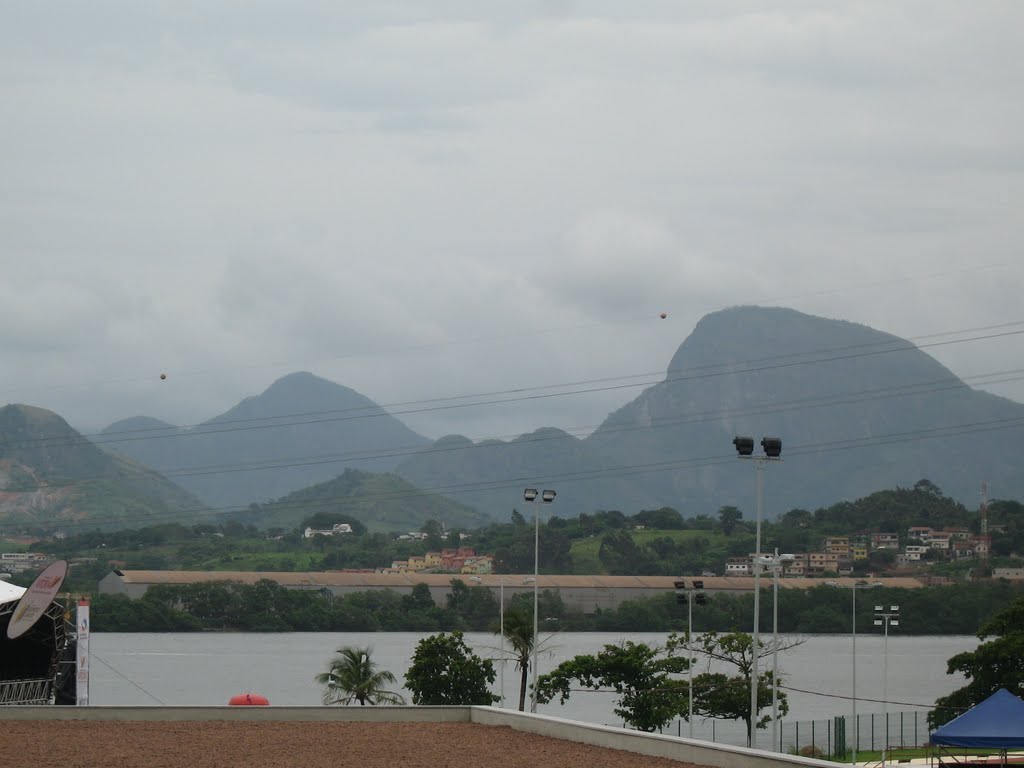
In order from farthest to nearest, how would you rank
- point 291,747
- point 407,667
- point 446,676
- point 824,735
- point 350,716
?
point 407,667, point 824,735, point 446,676, point 350,716, point 291,747

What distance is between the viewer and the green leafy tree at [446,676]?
58.9 metres

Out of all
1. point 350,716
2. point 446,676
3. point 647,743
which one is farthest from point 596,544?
point 647,743

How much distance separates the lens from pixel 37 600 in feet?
148

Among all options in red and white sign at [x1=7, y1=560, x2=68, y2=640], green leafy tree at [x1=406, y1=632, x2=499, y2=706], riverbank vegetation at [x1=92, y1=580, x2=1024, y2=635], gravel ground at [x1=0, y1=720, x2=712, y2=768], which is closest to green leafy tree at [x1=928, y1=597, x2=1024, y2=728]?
green leafy tree at [x1=406, y1=632, x2=499, y2=706]

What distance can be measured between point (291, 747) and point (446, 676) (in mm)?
33831

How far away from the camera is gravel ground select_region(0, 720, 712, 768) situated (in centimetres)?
2355

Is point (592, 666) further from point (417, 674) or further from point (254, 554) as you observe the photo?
point (254, 554)

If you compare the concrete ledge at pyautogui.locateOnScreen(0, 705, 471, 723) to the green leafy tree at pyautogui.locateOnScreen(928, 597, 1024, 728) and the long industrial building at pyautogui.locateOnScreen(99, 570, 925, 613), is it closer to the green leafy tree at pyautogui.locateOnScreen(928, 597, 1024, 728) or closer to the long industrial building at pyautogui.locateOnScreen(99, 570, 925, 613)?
the green leafy tree at pyautogui.locateOnScreen(928, 597, 1024, 728)

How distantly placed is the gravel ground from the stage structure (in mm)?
19354

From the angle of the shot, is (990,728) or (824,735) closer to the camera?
(990,728)

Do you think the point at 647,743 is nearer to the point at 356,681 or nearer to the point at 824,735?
the point at 356,681

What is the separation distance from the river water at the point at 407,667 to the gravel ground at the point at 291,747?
3929cm

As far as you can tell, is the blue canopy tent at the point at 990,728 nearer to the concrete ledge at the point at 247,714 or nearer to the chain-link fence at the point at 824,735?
the concrete ledge at the point at 247,714

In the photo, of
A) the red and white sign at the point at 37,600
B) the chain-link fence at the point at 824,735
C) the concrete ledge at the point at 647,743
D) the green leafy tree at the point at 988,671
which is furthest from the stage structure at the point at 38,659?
the green leafy tree at the point at 988,671
